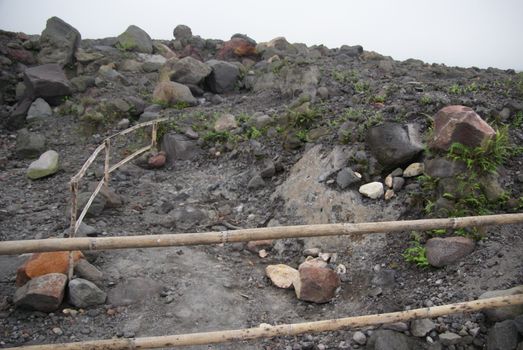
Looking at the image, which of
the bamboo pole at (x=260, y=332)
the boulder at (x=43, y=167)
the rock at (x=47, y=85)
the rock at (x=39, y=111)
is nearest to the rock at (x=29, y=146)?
the boulder at (x=43, y=167)

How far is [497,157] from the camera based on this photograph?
463 centimetres

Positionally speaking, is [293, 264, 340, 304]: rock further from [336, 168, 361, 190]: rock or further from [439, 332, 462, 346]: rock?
[336, 168, 361, 190]: rock

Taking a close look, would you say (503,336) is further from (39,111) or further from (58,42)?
(58,42)

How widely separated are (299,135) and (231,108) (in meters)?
3.10

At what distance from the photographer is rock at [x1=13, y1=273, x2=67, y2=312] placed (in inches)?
143

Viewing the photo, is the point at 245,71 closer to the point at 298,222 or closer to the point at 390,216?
the point at 298,222

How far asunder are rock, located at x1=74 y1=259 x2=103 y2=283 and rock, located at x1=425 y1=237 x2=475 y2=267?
358 centimetres

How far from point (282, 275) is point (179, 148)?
4350mm

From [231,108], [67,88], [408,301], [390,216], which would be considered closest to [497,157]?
[390,216]

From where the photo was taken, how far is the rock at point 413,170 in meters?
5.13

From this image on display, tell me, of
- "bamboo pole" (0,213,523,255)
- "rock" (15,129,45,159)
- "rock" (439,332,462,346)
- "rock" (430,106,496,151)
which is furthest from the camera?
"rock" (15,129,45,159)

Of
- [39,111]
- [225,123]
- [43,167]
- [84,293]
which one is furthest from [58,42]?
[84,293]

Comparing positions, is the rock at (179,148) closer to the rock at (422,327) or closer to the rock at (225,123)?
the rock at (225,123)

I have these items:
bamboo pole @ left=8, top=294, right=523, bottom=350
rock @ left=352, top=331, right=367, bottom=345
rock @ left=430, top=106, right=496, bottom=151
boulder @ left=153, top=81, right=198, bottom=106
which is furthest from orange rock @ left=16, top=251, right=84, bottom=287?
boulder @ left=153, top=81, right=198, bottom=106
